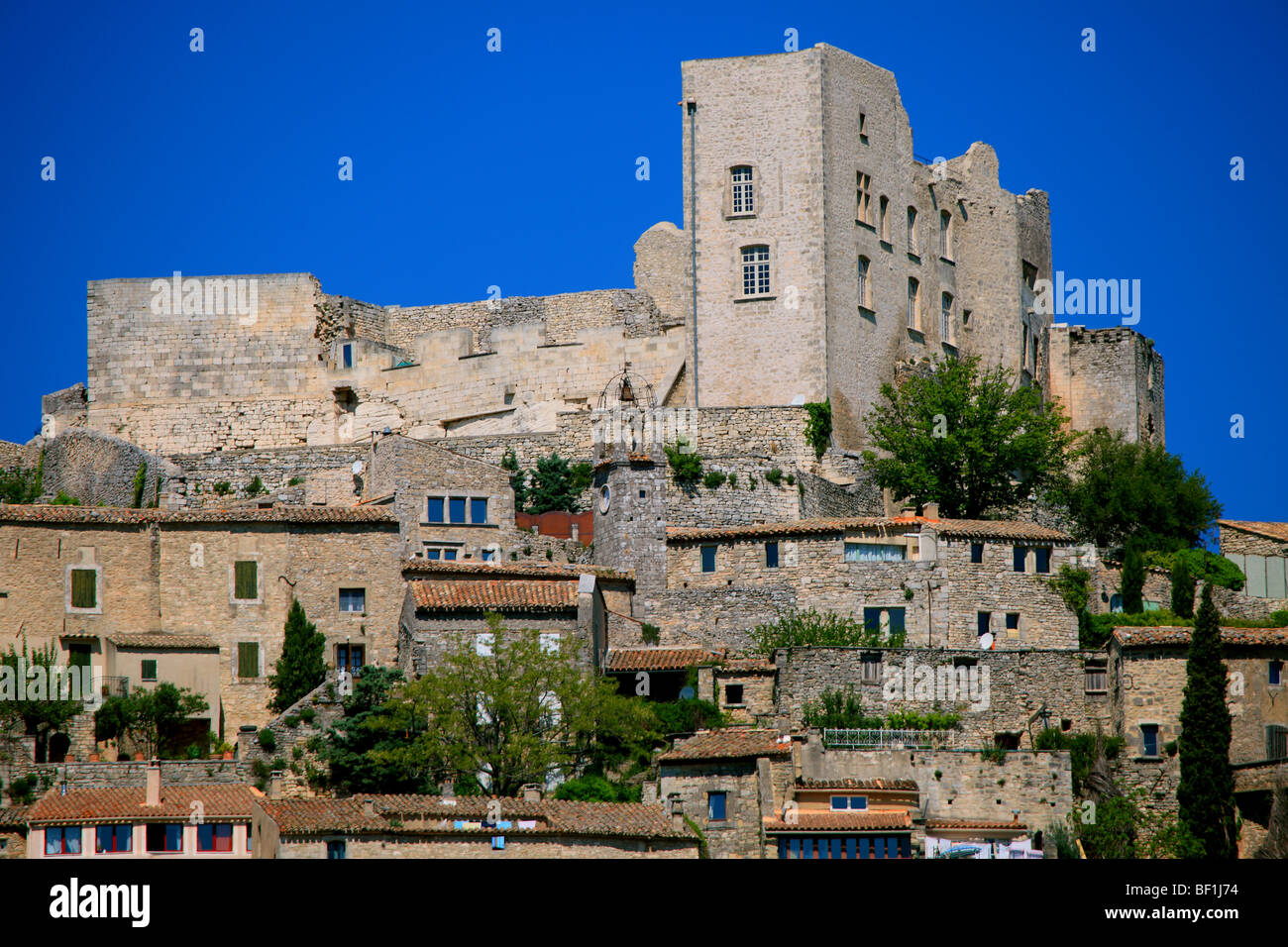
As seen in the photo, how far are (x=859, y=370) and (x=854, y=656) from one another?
16987mm

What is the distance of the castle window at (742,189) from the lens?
63156mm

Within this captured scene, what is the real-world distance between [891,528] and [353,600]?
1442cm

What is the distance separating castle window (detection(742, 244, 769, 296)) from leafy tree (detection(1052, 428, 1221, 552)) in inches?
454

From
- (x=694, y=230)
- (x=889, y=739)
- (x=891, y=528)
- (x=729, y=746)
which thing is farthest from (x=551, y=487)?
(x=889, y=739)

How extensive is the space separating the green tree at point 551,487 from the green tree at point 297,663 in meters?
10.5

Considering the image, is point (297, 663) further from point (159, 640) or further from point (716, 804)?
point (716, 804)

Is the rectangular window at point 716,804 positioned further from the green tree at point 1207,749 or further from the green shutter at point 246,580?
the green shutter at point 246,580

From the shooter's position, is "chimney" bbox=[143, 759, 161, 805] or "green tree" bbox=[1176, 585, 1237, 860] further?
"green tree" bbox=[1176, 585, 1237, 860]

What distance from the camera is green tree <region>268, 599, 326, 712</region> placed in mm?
48094

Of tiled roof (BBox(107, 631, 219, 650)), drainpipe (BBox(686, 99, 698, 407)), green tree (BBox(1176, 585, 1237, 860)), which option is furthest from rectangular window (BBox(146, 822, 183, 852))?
drainpipe (BBox(686, 99, 698, 407))

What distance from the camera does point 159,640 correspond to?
160ft

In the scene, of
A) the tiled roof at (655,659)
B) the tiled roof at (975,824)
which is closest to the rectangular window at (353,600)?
the tiled roof at (655,659)

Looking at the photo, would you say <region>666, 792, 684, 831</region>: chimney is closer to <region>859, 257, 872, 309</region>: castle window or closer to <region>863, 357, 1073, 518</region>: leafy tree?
<region>863, 357, 1073, 518</region>: leafy tree
